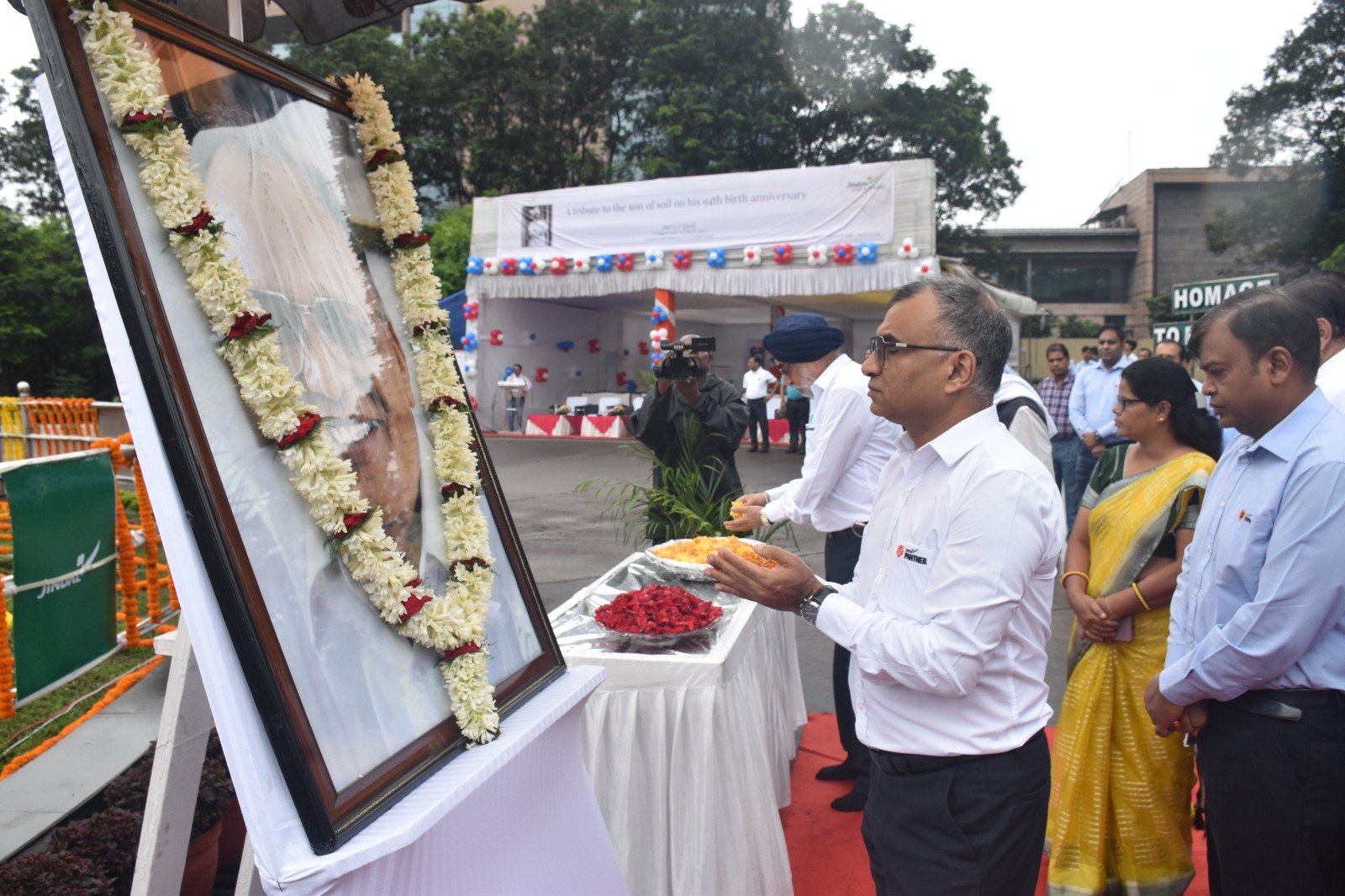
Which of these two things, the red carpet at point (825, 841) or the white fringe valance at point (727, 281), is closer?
the red carpet at point (825, 841)

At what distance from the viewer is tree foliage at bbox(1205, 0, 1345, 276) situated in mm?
23703

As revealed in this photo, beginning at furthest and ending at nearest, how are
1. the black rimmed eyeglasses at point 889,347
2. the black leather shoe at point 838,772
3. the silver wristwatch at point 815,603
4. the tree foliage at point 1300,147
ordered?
the tree foliage at point 1300,147 → the black leather shoe at point 838,772 → the silver wristwatch at point 815,603 → the black rimmed eyeglasses at point 889,347

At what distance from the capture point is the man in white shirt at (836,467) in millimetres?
3336

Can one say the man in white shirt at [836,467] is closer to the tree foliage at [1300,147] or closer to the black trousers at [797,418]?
the black trousers at [797,418]

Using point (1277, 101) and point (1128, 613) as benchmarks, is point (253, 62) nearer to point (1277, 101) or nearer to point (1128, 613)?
point (1128, 613)

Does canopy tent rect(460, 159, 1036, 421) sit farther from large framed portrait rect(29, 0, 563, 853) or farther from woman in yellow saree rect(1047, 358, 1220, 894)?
large framed portrait rect(29, 0, 563, 853)

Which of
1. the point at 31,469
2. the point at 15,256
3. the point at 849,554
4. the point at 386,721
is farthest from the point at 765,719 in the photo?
the point at 15,256

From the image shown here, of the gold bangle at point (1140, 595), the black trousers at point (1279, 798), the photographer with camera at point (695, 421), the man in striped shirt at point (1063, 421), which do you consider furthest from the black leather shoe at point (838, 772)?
the man in striped shirt at point (1063, 421)

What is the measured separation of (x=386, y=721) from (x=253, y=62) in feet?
3.83

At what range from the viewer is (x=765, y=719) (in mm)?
3209

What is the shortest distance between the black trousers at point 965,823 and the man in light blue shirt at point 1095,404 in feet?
18.9

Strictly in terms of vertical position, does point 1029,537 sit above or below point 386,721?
above

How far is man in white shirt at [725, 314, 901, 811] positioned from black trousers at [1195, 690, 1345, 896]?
4.72 ft

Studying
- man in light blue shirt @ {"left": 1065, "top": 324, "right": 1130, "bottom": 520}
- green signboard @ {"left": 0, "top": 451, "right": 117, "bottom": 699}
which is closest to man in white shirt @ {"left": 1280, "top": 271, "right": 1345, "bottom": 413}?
man in light blue shirt @ {"left": 1065, "top": 324, "right": 1130, "bottom": 520}
